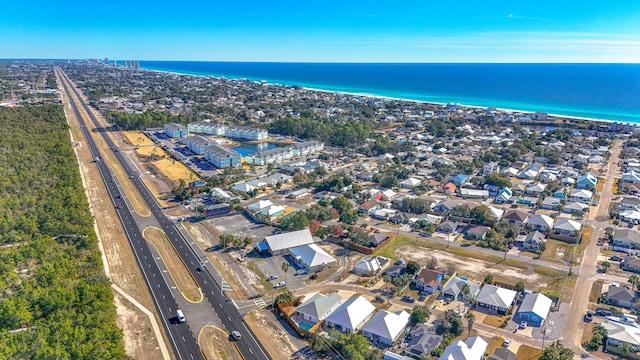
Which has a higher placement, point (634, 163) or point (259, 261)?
point (634, 163)

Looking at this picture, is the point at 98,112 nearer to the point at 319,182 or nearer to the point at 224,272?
the point at 319,182

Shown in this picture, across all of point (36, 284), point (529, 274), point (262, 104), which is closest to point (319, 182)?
point (529, 274)

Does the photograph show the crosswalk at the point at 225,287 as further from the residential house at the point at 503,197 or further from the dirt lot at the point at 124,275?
the residential house at the point at 503,197

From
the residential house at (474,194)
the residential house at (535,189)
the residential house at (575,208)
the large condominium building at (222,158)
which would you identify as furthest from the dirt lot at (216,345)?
the residential house at (535,189)

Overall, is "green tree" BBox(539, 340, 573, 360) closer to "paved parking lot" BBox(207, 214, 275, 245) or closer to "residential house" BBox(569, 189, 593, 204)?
"paved parking lot" BBox(207, 214, 275, 245)

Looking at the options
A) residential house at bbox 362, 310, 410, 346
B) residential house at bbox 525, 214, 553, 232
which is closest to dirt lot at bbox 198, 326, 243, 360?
residential house at bbox 362, 310, 410, 346

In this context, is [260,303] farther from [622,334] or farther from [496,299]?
[622,334]

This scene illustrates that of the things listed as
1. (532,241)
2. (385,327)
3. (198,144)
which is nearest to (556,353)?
(385,327)
